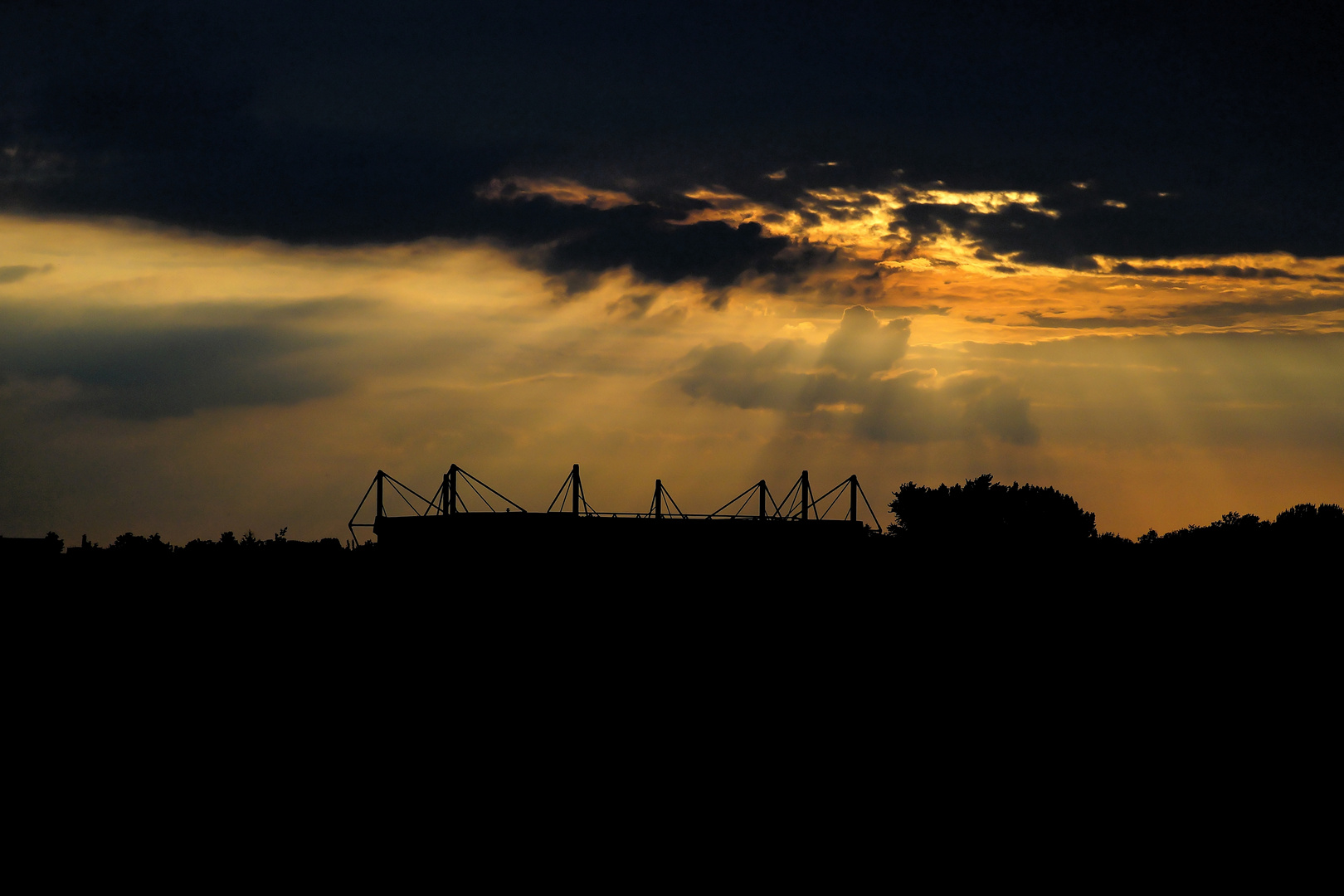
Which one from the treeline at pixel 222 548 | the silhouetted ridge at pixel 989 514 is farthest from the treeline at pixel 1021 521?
the treeline at pixel 222 548

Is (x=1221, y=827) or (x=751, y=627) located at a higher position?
(x=751, y=627)

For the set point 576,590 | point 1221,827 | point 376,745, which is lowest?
point 1221,827

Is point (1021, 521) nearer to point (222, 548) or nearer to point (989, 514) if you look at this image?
point (989, 514)

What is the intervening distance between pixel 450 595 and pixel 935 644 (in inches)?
981

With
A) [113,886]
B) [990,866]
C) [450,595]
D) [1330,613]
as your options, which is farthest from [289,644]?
[1330,613]

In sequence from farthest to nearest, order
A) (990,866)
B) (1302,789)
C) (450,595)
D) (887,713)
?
(450,595) → (887,713) → (1302,789) → (990,866)

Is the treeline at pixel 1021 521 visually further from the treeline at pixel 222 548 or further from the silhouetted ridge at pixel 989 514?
the treeline at pixel 222 548

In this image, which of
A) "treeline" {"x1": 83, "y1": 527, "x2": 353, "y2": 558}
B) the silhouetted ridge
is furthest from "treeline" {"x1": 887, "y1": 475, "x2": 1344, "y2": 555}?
"treeline" {"x1": 83, "y1": 527, "x2": 353, "y2": 558}

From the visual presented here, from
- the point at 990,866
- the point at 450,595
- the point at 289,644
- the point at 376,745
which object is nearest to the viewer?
the point at 990,866

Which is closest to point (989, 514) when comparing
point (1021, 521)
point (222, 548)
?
point (1021, 521)

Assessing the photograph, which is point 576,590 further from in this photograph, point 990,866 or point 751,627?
point 990,866

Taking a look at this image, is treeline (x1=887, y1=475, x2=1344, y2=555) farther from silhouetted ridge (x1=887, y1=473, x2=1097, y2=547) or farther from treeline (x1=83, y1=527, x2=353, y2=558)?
treeline (x1=83, y1=527, x2=353, y2=558)

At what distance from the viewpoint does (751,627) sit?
46312mm

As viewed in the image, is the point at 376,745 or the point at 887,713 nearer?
the point at 376,745
